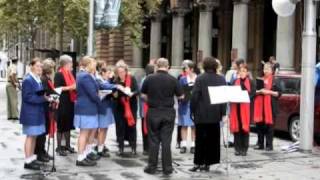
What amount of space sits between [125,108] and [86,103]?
1506 millimetres

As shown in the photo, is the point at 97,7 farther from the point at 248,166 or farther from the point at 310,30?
the point at 248,166

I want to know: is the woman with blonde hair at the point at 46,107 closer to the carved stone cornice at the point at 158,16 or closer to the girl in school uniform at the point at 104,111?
the girl in school uniform at the point at 104,111

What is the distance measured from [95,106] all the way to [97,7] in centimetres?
776

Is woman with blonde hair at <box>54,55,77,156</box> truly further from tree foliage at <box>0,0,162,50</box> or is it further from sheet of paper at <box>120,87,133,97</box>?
tree foliage at <box>0,0,162,50</box>

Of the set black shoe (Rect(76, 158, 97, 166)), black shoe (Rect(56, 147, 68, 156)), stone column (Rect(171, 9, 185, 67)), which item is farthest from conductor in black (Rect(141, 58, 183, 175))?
stone column (Rect(171, 9, 185, 67))

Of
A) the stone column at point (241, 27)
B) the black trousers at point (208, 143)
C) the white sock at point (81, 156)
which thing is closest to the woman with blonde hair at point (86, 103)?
the white sock at point (81, 156)

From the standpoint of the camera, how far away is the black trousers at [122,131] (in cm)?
1294

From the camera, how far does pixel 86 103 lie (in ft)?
37.7

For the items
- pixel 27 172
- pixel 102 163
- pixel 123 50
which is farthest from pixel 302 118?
pixel 123 50

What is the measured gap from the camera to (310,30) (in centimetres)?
1384

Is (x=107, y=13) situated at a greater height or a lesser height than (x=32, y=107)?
greater

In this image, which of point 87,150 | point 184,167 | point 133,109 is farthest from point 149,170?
point 133,109

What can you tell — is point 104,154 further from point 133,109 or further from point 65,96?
point 65,96

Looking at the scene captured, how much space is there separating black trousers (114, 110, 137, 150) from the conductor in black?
2135mm
